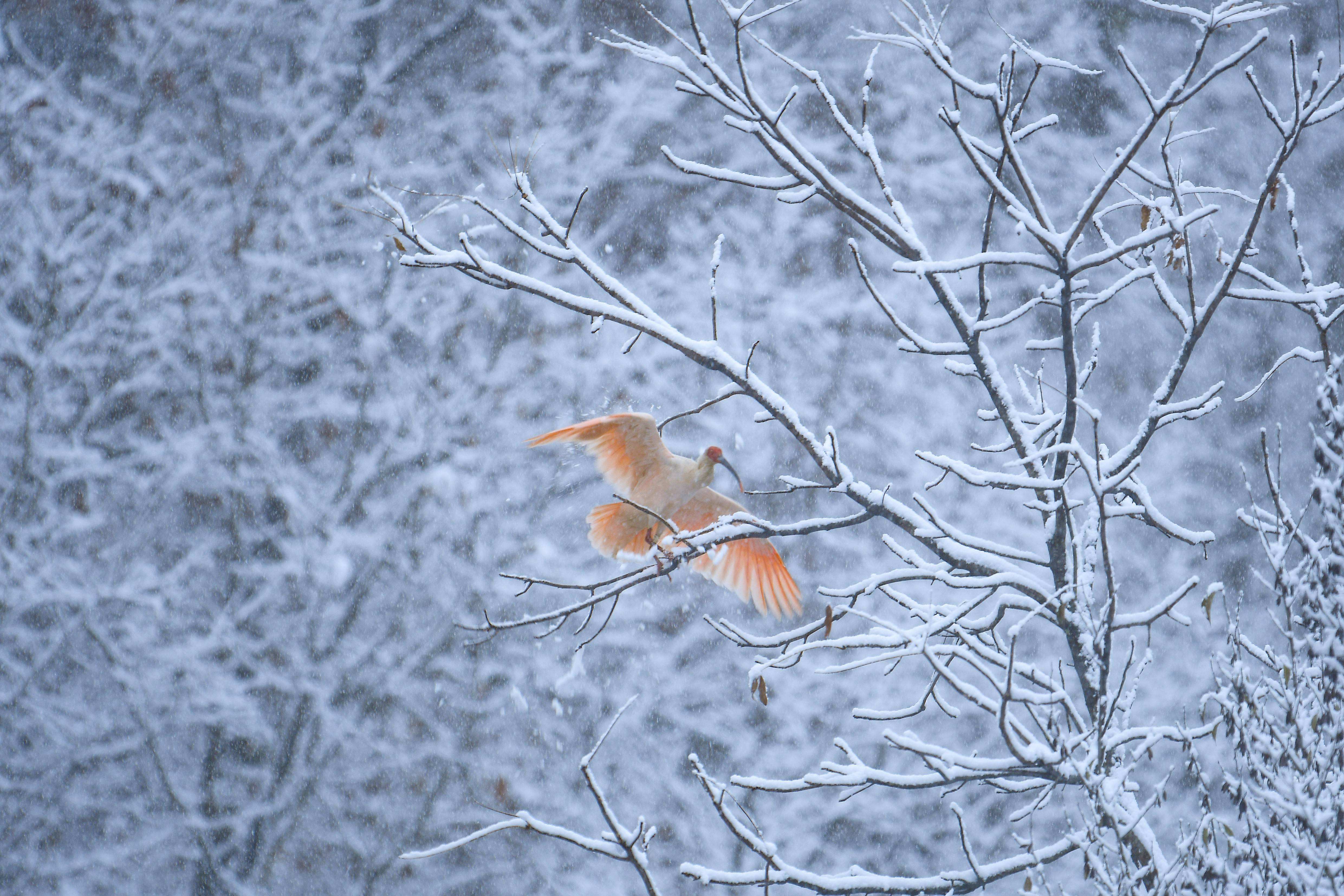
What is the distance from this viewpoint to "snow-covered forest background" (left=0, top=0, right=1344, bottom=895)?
6.52 m

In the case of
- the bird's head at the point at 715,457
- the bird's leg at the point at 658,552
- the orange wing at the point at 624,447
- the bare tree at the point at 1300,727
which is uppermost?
the bird's head at the point at 715,457

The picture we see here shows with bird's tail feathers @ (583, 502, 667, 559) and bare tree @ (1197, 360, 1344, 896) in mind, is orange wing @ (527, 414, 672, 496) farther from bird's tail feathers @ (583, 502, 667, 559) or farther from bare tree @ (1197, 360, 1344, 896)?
bare tree @ (1197, 360, 1344, 896)

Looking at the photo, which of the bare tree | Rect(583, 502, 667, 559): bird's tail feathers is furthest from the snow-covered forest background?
the bare tree

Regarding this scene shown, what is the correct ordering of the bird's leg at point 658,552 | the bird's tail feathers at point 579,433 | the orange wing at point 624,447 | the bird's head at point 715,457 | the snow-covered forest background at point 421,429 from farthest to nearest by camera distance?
the snow-covered forest background at point 421,429
the bird's head at point 715,457
the orange wing at point 624,447
the bird's tail feathers at point 579,433
the bird's leg at point 658,552

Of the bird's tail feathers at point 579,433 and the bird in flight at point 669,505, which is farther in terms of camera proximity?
the bird in flight at point 669,505

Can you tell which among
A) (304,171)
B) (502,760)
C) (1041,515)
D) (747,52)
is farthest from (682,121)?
(1041,515)

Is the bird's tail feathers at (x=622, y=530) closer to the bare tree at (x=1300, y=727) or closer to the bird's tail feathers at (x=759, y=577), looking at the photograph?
the bird's tail feathers at (x=759, y=577)

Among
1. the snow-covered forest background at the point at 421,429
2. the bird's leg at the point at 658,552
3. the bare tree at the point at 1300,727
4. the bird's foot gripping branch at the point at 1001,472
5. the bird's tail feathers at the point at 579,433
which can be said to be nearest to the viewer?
the bare tree at the point at 1300,727

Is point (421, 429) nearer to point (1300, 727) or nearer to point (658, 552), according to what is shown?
point (658, 552)

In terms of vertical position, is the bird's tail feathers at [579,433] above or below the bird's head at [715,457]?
below

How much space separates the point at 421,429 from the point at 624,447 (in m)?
3.75

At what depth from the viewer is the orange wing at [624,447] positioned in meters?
3.28

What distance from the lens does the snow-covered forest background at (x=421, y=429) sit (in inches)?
257

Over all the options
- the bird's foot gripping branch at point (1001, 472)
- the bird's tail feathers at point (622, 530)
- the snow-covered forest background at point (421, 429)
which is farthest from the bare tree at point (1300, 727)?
the snow-covered forest background at point (421, 429)
